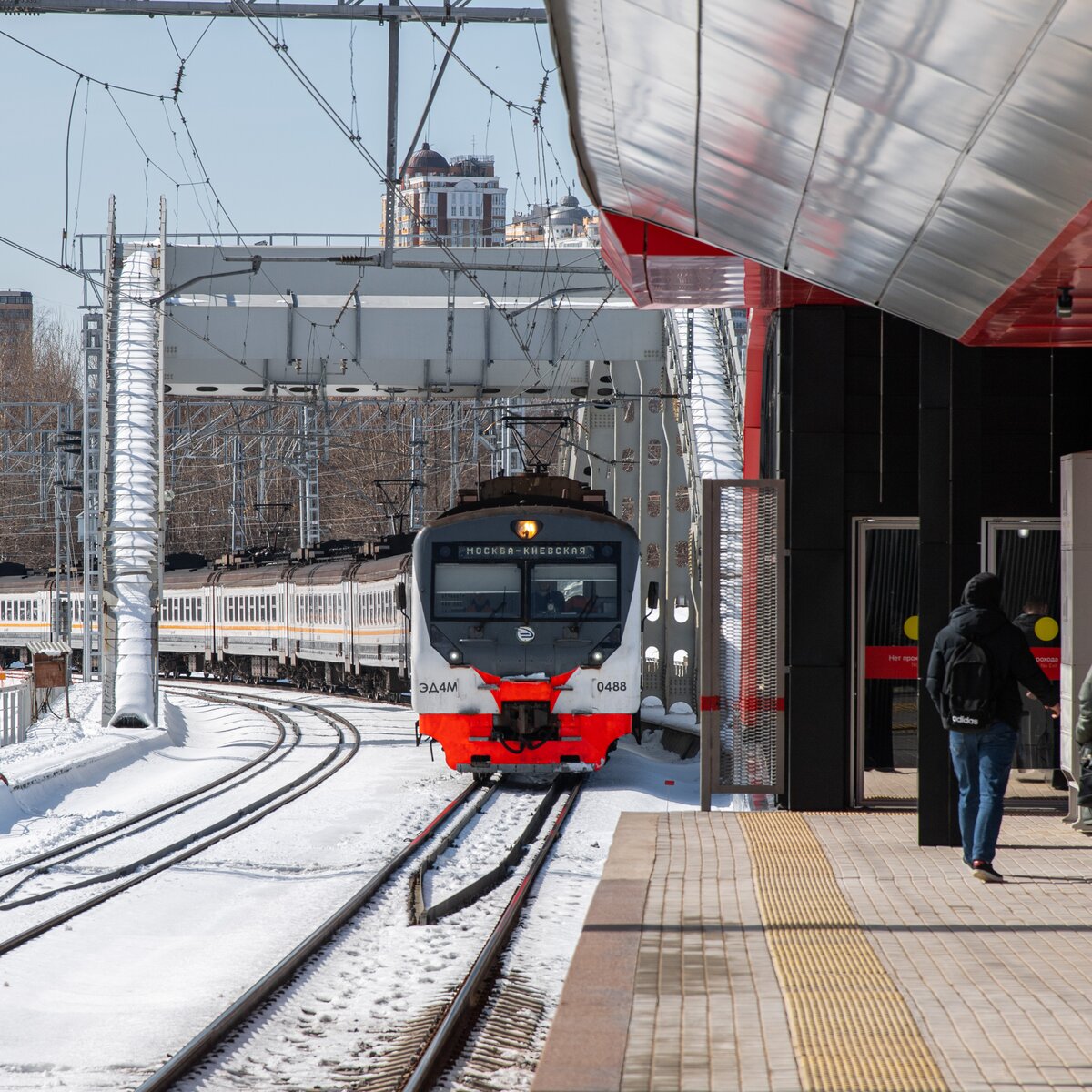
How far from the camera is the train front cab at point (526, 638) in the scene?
643 inches

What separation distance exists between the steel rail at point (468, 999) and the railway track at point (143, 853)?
271 cm

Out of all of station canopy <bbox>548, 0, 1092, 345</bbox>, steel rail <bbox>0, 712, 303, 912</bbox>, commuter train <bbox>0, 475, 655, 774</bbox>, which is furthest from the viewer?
commuter train <bbox>0, 475, 655, 774</bbox>

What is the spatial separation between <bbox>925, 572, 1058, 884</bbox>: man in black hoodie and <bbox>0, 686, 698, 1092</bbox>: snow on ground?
2.30m

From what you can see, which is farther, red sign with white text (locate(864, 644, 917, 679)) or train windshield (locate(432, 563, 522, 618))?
train windshield (locate(432, 563, 522, 618))

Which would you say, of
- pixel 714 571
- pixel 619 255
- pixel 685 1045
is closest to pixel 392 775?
pixel 714 571

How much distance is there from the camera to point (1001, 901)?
7.54 m

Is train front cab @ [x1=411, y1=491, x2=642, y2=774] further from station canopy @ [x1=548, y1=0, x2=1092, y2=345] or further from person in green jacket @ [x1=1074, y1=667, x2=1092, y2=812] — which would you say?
station canopy @ [x1=548, y1=0, x2=1092, y2=345]

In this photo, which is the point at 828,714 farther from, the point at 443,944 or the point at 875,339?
the point at 443,944

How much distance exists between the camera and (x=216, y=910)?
10266 mm

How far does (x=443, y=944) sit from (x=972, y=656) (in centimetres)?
339

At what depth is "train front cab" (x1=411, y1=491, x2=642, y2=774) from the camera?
1634 cm

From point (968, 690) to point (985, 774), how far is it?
44 cm

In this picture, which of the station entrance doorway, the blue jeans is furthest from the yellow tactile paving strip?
the station entrance doorway

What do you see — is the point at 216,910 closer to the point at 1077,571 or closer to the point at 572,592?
the point at 1077,571
